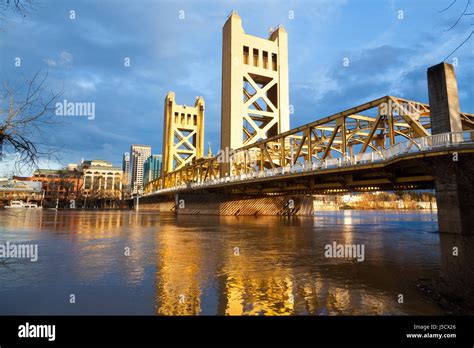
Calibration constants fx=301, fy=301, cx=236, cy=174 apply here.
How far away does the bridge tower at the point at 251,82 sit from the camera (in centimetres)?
5159

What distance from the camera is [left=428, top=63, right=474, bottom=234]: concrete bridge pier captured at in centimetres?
1642

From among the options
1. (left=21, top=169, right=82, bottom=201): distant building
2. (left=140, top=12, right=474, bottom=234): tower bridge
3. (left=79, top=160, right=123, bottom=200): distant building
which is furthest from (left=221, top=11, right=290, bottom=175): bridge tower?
(left=79, top=160, right=123, bottom=200): distant building

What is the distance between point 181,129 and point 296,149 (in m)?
67.8

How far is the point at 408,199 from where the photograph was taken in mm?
149500

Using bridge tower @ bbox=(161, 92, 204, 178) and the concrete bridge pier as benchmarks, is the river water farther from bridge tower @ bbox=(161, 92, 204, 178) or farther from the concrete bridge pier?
bridge tower @ bbox=(161, 92, 204, 178)

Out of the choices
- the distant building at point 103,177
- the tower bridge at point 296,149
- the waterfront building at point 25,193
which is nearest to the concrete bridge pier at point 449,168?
the tower bridge at point 296,149

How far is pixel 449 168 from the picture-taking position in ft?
56.2

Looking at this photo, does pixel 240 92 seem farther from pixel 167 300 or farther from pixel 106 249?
pixel 167 300

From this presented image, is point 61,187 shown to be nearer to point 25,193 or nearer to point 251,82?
point 25,193

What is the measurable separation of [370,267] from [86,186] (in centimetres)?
16752

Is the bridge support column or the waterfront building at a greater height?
the waterfront building

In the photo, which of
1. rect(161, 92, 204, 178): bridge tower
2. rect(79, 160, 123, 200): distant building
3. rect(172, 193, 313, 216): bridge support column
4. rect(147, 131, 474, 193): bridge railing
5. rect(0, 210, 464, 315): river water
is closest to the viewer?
rect(0, 210, 464, 315): river water

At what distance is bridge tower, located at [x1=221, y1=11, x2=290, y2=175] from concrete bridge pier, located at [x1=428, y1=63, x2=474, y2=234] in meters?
32.8

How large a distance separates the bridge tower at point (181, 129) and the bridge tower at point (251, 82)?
4093 centimetres
